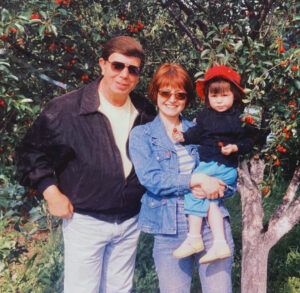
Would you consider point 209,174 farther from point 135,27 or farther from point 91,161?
point 135,27

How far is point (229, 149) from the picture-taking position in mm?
2283

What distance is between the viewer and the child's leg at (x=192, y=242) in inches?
84.2

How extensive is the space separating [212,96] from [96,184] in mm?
679

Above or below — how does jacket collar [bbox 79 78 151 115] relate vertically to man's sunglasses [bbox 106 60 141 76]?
below

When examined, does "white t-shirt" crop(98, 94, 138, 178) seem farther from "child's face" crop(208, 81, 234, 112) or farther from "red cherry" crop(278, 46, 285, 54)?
"red cherry" crop(278, 46, 285, 54)

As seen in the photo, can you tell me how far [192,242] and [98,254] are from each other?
0.57m

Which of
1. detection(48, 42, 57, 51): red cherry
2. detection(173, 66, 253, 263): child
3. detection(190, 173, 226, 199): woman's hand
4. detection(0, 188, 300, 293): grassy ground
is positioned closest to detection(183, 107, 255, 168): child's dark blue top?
detection(173, 66, 253, 263): child

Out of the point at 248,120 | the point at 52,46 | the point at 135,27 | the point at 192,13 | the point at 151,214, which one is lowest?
the point at 151,214

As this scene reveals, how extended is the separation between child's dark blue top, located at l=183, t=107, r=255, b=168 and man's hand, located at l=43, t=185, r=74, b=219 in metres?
0.64

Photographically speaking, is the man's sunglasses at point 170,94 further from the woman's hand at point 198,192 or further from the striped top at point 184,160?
the woman's hand at point 198,192

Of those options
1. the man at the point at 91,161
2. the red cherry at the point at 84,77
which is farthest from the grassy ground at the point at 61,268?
the red cherry at the point at 84,77

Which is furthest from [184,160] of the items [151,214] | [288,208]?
[288,208]

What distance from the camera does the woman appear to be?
2.20m

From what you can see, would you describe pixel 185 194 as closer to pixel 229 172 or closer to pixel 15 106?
pixel 229 172
